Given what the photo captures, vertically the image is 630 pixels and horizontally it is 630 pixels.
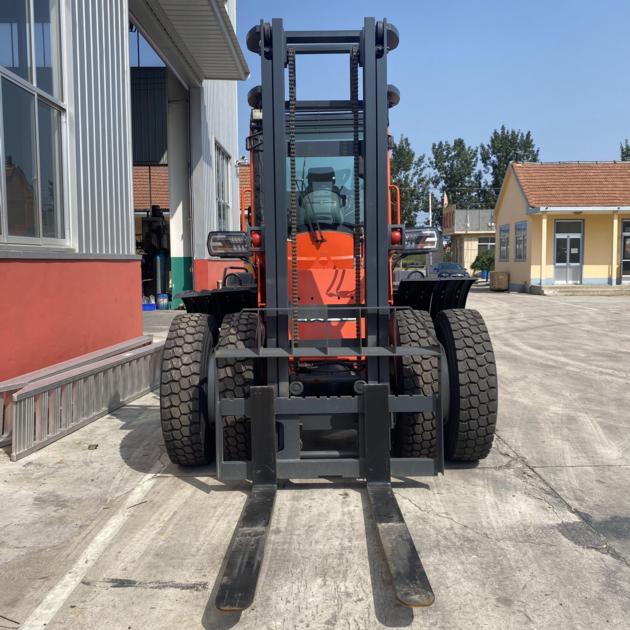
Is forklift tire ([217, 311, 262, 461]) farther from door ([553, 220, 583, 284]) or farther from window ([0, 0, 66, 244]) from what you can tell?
door ([553, 220, 583, 284])

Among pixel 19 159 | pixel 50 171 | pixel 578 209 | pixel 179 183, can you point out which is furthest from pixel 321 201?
pixel 578 209

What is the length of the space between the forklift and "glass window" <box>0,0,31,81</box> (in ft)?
10.4

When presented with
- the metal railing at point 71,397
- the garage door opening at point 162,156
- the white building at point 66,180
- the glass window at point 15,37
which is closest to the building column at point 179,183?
the garage door opening at point 162,156

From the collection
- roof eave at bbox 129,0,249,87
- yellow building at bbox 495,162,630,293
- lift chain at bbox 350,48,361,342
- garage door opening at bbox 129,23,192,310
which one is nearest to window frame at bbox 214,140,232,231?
garage door opening at bbox 129,23,192,310

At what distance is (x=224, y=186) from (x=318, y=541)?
1985cm

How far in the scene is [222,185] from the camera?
2222 centimetres

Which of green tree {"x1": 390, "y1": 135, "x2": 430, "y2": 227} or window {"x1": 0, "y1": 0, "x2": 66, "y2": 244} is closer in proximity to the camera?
window {"x1": 0, "y1": 0, "x2": 66, "y2": 244}

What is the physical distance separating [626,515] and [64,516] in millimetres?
3780

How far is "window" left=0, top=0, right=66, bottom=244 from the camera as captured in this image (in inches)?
263

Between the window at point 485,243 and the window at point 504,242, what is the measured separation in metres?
22.3

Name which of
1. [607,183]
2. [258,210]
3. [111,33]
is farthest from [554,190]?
[258,210]

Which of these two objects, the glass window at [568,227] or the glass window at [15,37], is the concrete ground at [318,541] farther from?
the glass window at [568,227]

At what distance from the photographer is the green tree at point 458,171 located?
87188 millimetres

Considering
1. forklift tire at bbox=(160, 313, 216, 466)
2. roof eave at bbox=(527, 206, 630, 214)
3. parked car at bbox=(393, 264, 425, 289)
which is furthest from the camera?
roof eave at bbox=(527, 206, 630, 214)
